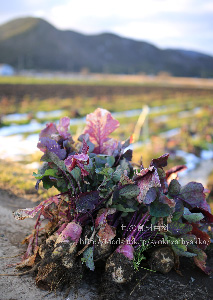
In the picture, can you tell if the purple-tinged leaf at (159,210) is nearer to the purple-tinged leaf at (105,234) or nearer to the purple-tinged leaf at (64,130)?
the purple-tinged leaf at (105,234)

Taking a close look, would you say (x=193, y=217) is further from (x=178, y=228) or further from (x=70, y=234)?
(x=70, y=234)

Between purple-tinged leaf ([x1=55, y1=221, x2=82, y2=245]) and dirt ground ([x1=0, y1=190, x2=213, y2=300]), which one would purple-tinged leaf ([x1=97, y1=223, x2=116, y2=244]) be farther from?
dirt ground ([x1=0, y1=190, x2=213, y2=300])

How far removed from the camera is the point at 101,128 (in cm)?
241

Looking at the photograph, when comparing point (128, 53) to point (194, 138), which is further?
point (128, 53)

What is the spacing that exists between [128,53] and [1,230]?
178130 mm

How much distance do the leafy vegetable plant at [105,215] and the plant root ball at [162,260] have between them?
49 millimetres

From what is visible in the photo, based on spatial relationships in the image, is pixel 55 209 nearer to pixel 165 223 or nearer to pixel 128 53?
pixel 165 223

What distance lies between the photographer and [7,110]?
11125mm

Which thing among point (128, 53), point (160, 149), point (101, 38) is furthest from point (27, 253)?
point (101, 38)

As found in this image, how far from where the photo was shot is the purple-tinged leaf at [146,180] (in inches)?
73.7

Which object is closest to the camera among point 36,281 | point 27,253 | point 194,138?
point 36,281

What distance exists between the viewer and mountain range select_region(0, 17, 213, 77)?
3910 inches

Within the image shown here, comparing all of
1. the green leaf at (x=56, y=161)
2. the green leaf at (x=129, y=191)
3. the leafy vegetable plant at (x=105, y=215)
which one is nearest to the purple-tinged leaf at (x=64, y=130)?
the leafy vegetable plant at (x=105, y=215)

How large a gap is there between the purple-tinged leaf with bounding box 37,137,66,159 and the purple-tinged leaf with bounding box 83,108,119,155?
0.32m
